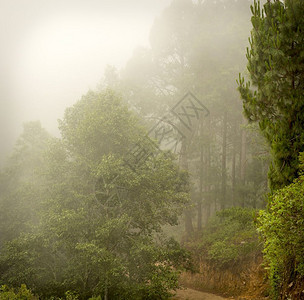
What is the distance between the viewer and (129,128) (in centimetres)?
1233

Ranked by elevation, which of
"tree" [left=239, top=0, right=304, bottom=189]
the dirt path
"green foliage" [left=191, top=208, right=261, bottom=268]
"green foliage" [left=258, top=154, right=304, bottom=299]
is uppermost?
"tree" [left=239, top=0, right=304, bottom=189]

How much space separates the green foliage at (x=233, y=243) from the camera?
10406 millimetres

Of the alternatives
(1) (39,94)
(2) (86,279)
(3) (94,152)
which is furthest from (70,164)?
(1) (39,94)

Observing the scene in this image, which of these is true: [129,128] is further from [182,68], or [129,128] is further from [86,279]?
[182,68]

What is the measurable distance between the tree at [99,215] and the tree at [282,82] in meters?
5.49

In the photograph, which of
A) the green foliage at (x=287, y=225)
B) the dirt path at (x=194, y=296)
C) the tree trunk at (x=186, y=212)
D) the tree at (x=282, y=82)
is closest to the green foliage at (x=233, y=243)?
the dirt path at (x=194, y=296)

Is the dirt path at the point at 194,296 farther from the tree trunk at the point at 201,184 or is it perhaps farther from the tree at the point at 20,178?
the tree at the point at 20,178

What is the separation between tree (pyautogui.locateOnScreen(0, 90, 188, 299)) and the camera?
10523mm

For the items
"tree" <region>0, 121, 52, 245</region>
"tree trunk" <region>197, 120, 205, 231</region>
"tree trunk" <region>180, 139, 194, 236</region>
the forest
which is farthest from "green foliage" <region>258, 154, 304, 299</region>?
"tree trunk" <region>197, 120, 205, 231</region>

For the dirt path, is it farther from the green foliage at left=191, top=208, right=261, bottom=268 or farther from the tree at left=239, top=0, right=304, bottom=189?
the tree at left=239, top=0, right=304, bottom=189

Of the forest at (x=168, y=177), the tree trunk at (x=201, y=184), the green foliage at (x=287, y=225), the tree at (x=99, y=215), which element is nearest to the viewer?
the green foliage at (x=287, y=225)

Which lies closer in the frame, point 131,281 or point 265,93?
point 265,93

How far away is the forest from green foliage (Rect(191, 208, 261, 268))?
81mm

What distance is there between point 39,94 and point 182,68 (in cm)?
6782
